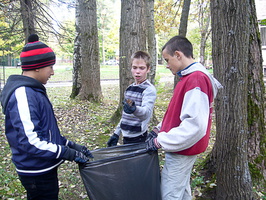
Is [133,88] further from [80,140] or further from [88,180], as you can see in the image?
[80,140]

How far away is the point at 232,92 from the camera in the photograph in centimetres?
248

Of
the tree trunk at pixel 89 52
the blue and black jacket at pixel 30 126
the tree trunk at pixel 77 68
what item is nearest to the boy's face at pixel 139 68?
the blue and black jacket at pixel 30 126

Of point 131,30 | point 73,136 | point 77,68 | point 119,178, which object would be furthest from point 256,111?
point 77,68

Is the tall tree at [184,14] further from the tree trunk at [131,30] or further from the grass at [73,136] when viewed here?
the tree trunk at [131,30]

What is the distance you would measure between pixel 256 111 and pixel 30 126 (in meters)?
2.78

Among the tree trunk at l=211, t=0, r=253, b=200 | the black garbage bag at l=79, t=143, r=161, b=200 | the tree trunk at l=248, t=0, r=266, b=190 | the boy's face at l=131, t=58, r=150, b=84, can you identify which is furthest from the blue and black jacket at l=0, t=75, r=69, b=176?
the tree trunk at l=248, t=0, r=266, b=190

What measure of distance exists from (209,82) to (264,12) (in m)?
17.9

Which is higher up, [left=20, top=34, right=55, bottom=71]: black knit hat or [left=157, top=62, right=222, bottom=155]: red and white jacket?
[left=20, top=34, right=55, bottom=71]: black knit hat

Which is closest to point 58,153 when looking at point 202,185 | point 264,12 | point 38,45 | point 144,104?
point 38,45

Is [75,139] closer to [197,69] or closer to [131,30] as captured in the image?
[131,30]

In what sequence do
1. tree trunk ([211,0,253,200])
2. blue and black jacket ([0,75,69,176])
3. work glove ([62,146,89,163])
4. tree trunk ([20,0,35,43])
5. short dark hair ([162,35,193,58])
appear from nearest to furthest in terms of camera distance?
blue and black jacket ([0,75,69,176]) < work glove ([62,146,89,163]) < short dark hair ([162,35,193,58]) < tree trunk ([211,0,253,200]) < tree trunk ([20,0,35,43])

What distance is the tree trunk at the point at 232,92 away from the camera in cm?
238

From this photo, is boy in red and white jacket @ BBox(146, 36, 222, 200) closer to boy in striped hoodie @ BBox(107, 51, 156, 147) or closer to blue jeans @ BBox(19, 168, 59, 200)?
boy in striped hoodie @ BBox(107, 51, 156, 147)

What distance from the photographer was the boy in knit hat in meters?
1.86
